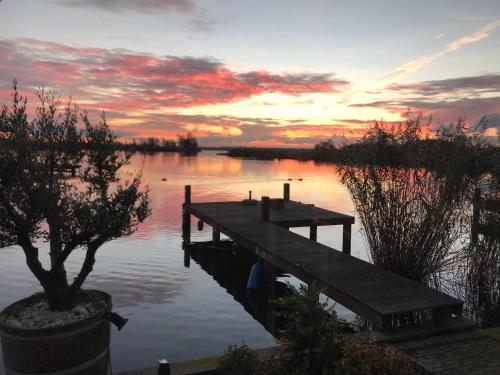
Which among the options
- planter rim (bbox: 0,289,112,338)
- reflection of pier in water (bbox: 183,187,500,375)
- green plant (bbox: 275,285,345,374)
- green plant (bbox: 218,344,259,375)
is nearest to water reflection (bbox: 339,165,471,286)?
reflection of pier in water (bbox: 183,187,500,375)

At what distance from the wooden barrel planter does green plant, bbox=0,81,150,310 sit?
0.98 m

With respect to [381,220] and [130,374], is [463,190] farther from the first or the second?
[130,374]

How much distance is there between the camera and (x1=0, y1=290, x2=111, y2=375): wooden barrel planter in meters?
7.25

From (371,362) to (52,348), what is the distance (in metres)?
5.48

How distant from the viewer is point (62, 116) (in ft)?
29.6

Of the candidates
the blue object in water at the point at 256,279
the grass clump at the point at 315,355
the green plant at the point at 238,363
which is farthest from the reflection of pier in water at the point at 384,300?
the green plant at the point at 238,363

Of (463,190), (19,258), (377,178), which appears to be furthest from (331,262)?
(19,258)

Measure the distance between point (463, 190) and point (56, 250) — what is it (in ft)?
44.8

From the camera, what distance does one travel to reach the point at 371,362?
6.46 meters

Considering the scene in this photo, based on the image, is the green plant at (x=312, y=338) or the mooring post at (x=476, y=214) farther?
the mooring post at (x=476, y=214)

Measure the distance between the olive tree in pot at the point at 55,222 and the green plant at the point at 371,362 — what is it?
4.70 meters

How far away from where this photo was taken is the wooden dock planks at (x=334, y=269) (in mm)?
11023

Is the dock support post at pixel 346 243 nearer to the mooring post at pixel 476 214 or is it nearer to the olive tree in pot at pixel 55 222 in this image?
the mooring post at pixel 476 214

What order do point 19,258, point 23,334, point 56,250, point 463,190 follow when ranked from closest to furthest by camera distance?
point 23,334 < point 56,250 < point 463,190 < point 19,258
